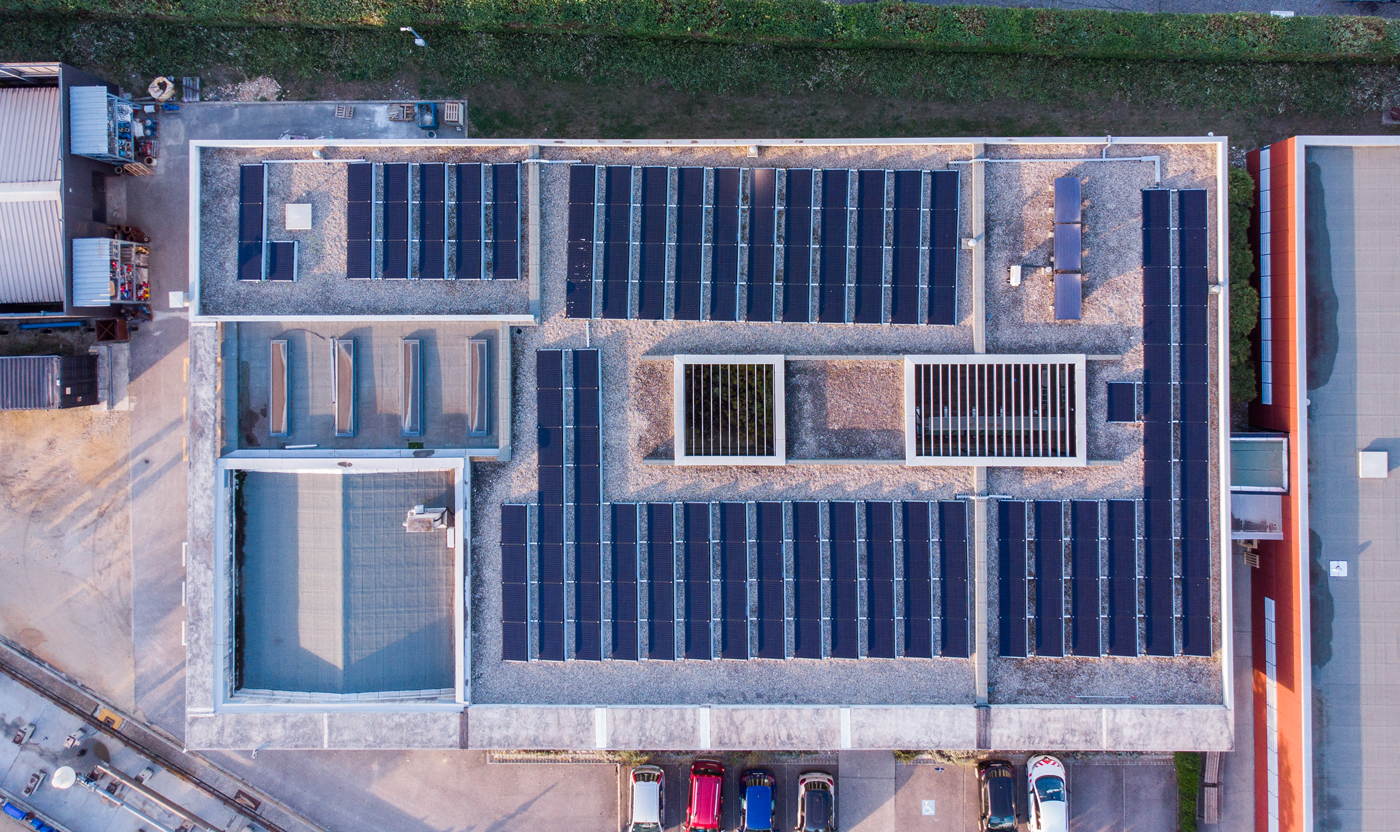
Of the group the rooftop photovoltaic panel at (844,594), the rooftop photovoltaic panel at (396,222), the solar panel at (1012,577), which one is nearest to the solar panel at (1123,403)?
the solar panel at (1012,577)


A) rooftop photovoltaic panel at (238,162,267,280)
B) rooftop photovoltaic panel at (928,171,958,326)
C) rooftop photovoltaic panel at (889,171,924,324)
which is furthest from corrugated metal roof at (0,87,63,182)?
rooftop photovoltaic panel at (928,171,958,326)

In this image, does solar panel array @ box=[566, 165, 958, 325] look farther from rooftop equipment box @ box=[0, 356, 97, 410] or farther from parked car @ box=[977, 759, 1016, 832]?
rooftop equipment box @ box=[0, 356, 97, 410]

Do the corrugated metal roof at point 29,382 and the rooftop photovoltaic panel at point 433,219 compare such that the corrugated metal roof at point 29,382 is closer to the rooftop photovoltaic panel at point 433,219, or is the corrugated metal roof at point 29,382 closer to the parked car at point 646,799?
the rooftop photovoltaic panel at point 433,219

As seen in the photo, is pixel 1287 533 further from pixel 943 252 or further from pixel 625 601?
pixel 625 601

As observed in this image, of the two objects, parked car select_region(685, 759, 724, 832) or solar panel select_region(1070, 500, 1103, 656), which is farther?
parked car select_region(685, 759, 724, 832)

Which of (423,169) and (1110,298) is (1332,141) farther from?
(423,169)

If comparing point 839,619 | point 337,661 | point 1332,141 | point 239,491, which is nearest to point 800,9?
point 1332,141
